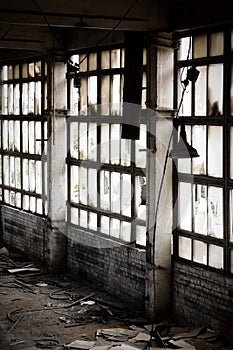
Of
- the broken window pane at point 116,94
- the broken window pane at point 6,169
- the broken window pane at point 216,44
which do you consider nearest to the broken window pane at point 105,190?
the broken window pane at point 116,94

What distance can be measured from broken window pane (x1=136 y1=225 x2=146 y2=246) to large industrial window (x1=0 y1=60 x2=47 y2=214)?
3.79 metres

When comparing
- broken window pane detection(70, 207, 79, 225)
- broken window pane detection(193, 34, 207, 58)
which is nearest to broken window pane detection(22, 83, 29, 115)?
broken window pane detection(70, 207, 79, 225)

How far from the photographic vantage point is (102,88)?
1201cm

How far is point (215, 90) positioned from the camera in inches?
362

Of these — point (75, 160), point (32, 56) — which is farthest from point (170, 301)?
point (32, 56)

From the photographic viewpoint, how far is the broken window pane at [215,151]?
9172 mm

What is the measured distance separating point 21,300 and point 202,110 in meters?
5.04

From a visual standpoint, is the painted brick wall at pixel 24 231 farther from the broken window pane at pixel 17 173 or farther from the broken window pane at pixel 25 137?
the broken window pane at pixel 25 137

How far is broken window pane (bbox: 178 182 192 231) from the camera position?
984cm

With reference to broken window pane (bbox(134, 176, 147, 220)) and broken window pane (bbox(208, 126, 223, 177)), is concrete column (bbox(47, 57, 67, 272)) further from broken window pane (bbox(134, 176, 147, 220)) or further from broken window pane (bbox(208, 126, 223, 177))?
broken window pane (bbox(208, 126, 223, 177))

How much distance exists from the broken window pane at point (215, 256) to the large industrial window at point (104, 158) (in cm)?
169

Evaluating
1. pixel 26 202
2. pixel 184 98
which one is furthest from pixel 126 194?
pixel 26 202

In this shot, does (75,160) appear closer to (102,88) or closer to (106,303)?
(102,88)

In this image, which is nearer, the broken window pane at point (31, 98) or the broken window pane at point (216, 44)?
the broken window pane at point (216, 44)
